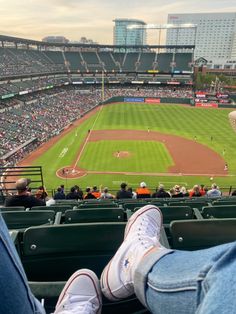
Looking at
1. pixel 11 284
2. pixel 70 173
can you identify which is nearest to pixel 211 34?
pixel 70 173

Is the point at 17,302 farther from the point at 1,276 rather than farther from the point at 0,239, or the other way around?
the point at 0,239

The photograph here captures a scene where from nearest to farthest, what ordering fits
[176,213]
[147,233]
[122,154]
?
[147,233]
[176,213]
[122,154]

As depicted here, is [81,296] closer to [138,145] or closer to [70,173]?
[70,173]

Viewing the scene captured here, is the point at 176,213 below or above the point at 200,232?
below

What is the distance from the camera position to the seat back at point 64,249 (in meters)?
2.51

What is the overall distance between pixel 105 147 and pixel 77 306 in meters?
31.5

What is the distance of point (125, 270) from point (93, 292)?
27 centimetres

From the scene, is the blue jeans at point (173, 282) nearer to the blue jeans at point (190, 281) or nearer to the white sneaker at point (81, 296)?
the blue jeans at point (190, 281)

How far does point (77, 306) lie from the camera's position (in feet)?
6.01

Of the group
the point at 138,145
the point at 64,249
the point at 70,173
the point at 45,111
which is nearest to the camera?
the point at 64,249

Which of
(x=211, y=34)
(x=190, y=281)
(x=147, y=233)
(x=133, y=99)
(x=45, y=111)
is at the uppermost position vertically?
(x=211, y=34)

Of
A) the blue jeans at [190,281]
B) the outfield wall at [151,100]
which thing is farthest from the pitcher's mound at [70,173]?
the outfield wall at [151,100]

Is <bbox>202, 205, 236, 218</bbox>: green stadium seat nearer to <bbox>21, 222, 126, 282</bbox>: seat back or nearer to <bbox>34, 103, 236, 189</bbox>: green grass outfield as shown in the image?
<bbox>21, 222, 126, 282</bbox>: seat back

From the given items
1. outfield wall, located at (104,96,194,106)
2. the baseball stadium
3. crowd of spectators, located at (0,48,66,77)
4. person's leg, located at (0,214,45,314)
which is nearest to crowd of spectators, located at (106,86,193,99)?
the baseball stadium
